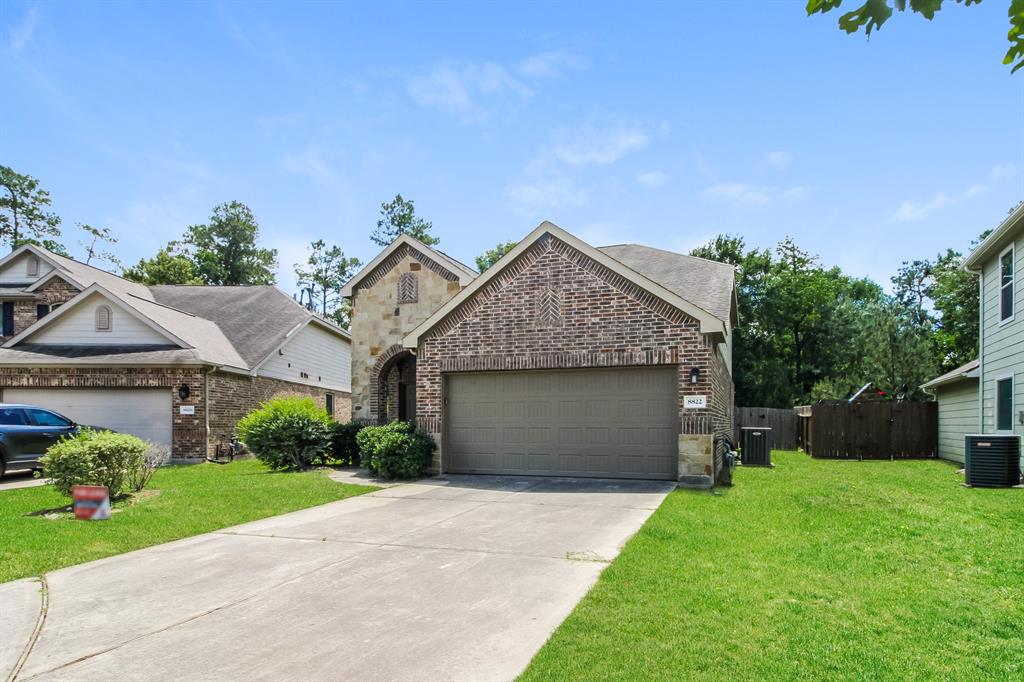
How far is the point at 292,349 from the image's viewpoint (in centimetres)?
2394

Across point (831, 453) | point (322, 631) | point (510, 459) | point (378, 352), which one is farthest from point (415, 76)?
point (831, 453)

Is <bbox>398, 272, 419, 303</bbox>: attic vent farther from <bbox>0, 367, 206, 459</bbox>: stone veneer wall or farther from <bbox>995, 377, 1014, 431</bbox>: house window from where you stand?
<bbox>995, 377, 1014, 431</bbox>: house window

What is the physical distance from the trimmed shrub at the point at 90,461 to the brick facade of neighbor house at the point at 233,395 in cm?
882

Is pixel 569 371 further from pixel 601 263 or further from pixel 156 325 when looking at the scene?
pixel 156 325

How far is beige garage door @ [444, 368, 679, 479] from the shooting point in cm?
1291

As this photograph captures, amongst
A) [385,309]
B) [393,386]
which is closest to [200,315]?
[385,309]

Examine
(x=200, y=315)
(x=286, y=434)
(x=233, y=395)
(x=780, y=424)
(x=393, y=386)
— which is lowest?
(x=780, y=424)

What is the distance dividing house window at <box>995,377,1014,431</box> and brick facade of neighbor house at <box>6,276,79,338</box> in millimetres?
27020

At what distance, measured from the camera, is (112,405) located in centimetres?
1877

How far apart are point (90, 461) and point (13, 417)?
19.9 feet

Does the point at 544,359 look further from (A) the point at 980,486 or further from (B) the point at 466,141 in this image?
(A) the point at 980,486

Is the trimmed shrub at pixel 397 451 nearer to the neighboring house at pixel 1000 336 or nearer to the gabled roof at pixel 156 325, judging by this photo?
the gabled roof at pixel 156 325

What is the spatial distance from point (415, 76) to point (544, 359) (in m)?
5.88

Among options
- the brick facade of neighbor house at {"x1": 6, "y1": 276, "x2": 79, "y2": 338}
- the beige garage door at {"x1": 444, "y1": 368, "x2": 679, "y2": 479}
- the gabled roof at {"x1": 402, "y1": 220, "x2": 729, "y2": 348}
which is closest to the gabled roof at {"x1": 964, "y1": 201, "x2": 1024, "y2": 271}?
the gabled roof at {"x1": 402, "y1": 220, "x2": 729, "y2": 348}
